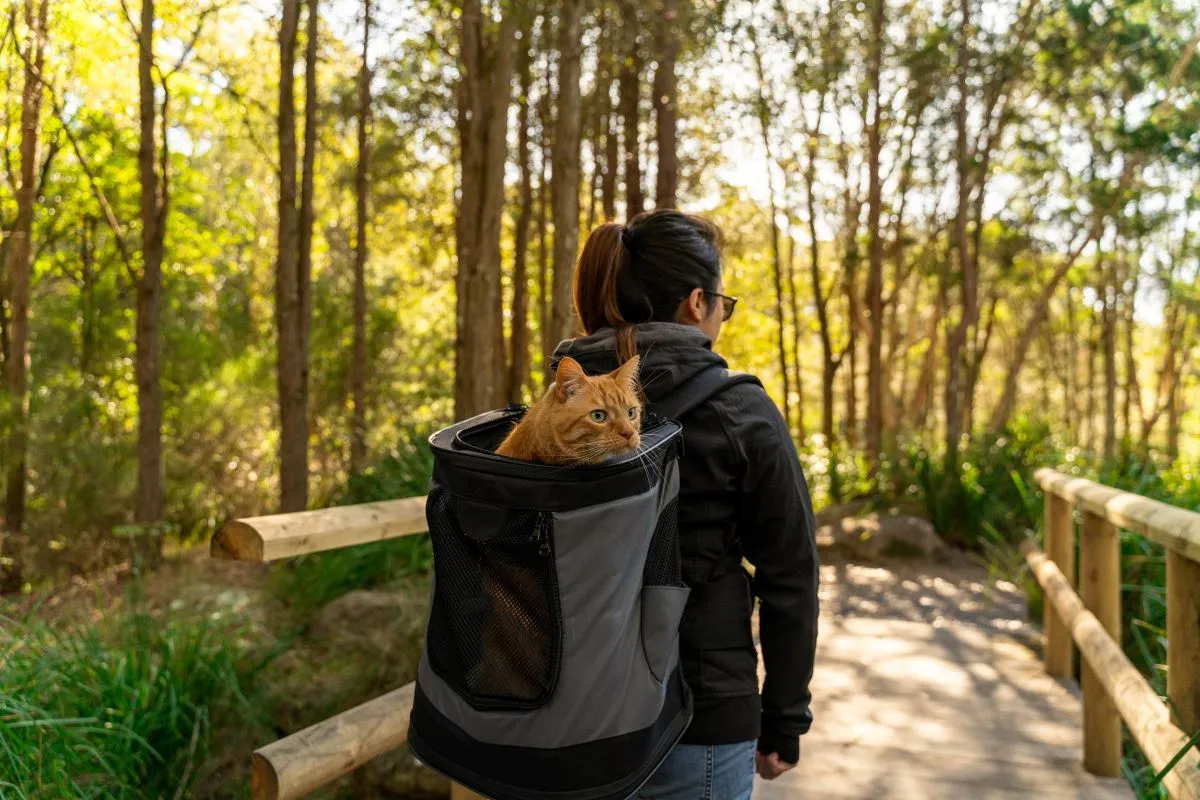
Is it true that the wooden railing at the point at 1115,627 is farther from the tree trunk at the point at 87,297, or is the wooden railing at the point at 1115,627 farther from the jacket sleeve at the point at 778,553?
the tree trunk at the point at 87,297

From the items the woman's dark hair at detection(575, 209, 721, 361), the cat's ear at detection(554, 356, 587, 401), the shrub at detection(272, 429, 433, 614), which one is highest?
the woman's dark hair at detection(575, 209, 721, 361)

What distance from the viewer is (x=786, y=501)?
5.57 feet

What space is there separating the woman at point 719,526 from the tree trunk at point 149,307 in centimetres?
838

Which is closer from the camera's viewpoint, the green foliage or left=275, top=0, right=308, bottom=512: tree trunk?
the green foliage

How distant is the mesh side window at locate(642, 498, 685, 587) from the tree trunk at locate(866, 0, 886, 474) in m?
13.7

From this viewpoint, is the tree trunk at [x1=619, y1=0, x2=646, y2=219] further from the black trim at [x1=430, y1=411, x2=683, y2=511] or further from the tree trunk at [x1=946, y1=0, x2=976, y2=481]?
the black trim at [x1=430, y1=411, x2=683, y2=511]

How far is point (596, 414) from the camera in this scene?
5.02 feet

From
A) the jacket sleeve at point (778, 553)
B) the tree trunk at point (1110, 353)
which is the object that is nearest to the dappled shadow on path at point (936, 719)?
the jacket sleeve at point (778, 553)

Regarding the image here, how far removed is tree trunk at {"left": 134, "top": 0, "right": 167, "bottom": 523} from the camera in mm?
8734

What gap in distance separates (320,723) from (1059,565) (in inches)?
167

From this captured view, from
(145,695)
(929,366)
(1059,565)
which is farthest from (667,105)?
(929,366)

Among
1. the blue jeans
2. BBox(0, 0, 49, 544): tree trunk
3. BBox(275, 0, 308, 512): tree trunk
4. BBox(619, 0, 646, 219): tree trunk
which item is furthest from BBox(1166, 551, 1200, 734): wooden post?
BBox(0, 0, 49, 544): tree trunk

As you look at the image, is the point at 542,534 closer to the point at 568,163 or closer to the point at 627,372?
the point at 627,372

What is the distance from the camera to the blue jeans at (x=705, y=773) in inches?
68.3
